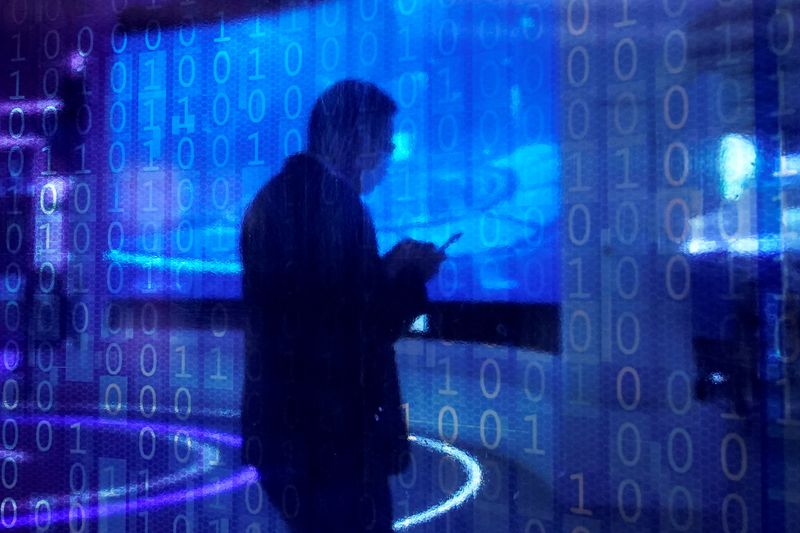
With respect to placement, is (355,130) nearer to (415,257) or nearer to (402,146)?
(402,146)

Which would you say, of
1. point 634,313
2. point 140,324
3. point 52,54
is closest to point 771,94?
point 634,313

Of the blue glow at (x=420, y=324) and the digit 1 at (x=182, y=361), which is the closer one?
the blue glow at (x=420, y=324)

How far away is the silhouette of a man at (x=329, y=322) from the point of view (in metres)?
1.38

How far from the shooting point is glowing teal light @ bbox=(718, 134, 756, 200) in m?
1.12

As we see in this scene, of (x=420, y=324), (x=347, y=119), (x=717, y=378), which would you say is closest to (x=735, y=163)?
(x=717, y=378)

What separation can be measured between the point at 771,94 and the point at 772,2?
13 cm

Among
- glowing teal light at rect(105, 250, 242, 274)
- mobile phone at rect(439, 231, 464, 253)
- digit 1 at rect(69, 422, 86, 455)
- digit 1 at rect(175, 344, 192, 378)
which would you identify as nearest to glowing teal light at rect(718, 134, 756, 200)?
mobile phone at rect(439, 231, 464, 253)

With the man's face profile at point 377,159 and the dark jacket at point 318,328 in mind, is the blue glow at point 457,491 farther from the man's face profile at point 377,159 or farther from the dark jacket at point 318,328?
the man's face profile at point 377,159

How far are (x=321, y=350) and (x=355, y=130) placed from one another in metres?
0.39

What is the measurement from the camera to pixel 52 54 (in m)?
1.74

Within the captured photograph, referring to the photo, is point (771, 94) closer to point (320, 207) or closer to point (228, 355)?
point (320, 207)

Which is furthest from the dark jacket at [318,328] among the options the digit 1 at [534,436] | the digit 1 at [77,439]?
the digit 1 at [77,439]

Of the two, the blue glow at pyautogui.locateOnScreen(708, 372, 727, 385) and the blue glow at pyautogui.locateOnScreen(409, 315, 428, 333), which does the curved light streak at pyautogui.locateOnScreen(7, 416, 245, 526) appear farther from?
the blue glow at pyautogui.locateOnScreen(708, 372, 727, 385)

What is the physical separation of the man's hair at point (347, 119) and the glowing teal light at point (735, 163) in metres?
0.53
